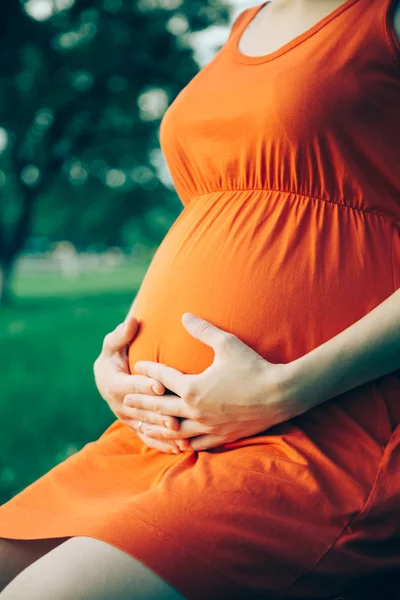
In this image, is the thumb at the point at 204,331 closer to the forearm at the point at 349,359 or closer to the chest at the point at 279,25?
the forearm at the point at 349,359

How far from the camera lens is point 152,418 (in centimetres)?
137

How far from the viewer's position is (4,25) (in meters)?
14.1

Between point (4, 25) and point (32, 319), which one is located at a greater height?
point (4, 25)

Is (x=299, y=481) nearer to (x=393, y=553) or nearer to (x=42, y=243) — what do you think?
(x=393, y=553)

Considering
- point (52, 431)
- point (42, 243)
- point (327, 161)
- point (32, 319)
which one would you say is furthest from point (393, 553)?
point (42, 243)

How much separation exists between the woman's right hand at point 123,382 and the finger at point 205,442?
1.8 inches

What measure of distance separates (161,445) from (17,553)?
15.3 inches

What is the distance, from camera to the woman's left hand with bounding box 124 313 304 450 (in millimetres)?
1196

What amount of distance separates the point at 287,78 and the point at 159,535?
959mm

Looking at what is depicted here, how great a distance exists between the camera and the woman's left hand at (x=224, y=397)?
3.92ft

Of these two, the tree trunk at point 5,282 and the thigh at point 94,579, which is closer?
the thigh at point 94,579

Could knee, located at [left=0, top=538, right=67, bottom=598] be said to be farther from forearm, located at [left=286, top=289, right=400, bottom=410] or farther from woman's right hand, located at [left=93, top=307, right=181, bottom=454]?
forearm, located at [left=286, top=289, right=400, bottom=410]

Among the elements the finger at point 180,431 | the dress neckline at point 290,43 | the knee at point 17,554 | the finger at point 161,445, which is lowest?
the knee at point 17,554

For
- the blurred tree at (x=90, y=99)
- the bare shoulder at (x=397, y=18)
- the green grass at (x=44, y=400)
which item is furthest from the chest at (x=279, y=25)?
the blurred tree at (x=90, y=99)
